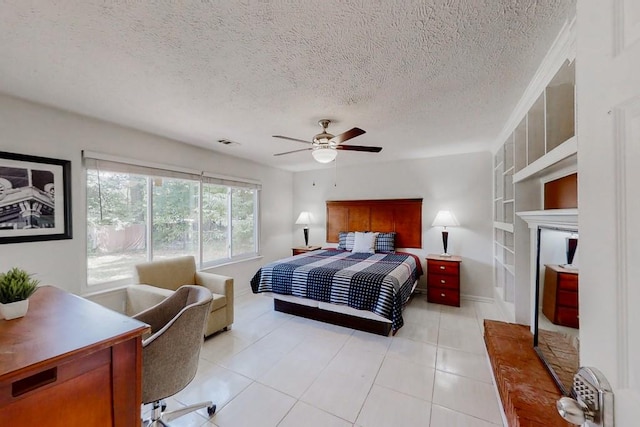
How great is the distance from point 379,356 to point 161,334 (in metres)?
1.92

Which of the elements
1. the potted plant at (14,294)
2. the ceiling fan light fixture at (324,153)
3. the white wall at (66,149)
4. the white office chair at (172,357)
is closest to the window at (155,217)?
the white wall at (66,149)

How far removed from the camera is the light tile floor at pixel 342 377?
174 cm

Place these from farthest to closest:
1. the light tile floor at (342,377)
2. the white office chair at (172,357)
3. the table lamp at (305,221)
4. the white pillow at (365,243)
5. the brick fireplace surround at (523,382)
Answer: the table lamp at (305,221) → the white pillow at (365,243) → the light tile floor at (342,377) → the white office chair at (172,357) → the brick fireplace surround at (523,382)

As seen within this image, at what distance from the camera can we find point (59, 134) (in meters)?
2.43

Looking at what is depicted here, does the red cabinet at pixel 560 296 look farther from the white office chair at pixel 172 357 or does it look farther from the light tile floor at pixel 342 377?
the white office chair at pixel 172 357

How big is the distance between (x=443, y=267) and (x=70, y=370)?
13.0ft

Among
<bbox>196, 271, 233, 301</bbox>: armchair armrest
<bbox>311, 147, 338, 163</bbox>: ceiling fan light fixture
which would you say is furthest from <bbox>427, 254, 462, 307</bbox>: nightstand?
<bbox>196, 271, 233, 301</bbox>: armchair armrest

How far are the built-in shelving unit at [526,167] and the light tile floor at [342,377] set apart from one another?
76cm

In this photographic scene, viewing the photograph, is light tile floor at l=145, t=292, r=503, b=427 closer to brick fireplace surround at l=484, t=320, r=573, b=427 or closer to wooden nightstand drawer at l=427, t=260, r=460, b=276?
brick fireplace surround at l=484, t=320, r=573, b=427

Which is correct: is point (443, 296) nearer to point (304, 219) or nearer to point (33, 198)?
point (304, 219)

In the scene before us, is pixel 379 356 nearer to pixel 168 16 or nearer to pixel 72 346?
pixel 72 346

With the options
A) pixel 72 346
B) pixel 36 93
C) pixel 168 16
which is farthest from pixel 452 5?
pixel 36 93

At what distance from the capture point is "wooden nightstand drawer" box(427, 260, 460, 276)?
3.73 meters

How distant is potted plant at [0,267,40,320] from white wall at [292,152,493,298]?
442 centimetres
